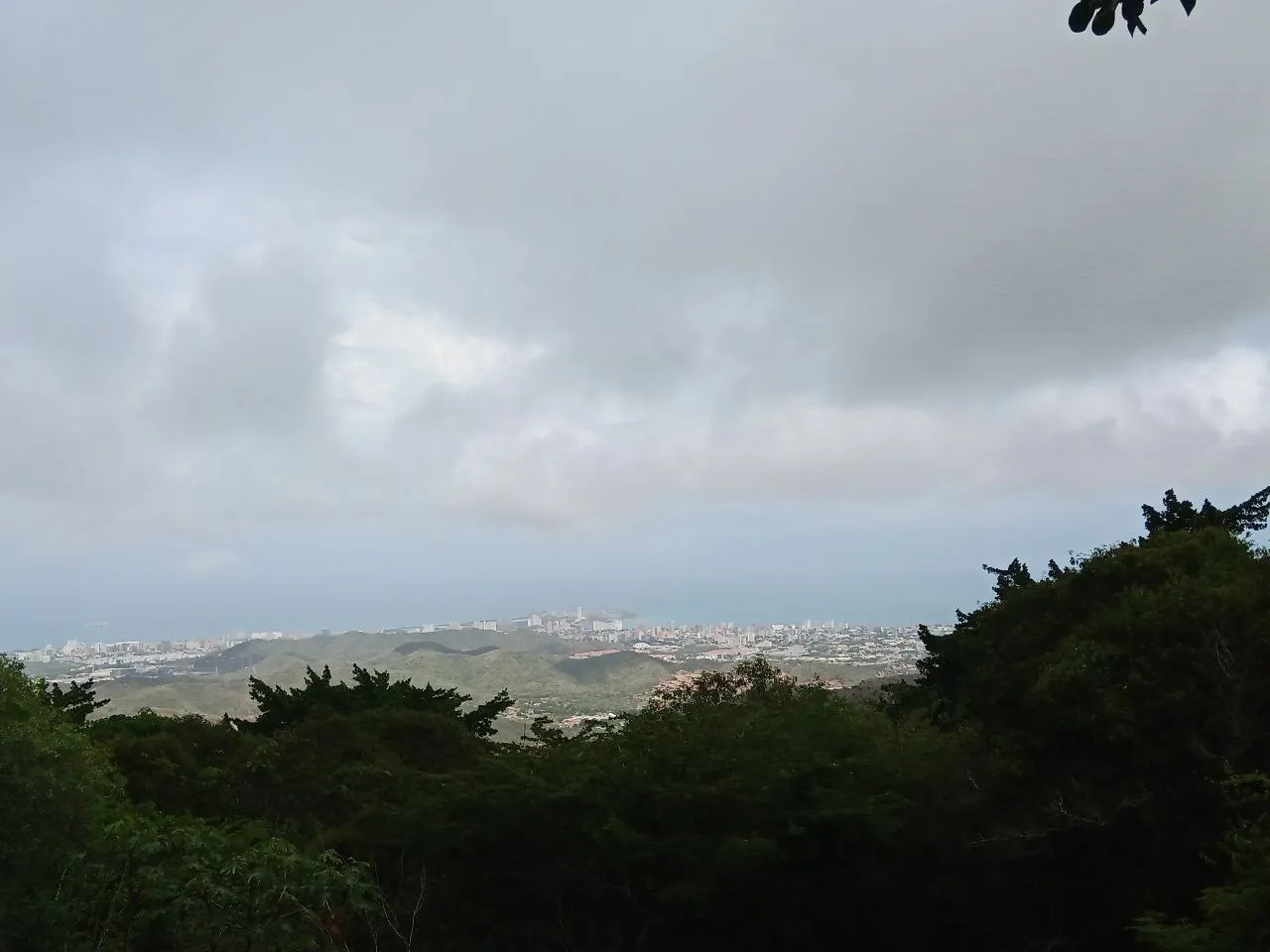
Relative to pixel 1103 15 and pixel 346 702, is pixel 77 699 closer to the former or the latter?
pixel 346 702

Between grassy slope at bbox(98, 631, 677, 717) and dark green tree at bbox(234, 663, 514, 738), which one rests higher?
dark green tree at bbox(234, 663, 514, 738)

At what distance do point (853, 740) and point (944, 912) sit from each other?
2.64 m

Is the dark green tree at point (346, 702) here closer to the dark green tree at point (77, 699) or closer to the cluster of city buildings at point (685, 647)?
the dark green tree at point (77, 699)

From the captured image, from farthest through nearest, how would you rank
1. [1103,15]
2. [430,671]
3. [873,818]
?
[430,671] < [873,818] < [1103,15]

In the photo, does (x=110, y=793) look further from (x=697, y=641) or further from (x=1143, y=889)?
(x=697, y=641)

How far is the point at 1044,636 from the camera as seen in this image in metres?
14.9

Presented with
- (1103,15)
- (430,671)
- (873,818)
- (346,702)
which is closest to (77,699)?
(346,702)

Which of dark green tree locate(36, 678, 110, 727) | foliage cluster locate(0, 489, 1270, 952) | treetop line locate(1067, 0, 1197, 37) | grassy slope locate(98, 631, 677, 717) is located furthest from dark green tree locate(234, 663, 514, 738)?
grassy slope locate(98, 631, 677, 717)

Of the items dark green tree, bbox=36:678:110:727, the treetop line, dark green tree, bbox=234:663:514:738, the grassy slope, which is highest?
the treetop line

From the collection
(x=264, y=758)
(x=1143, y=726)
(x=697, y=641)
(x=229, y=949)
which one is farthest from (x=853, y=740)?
(x=697, y=641)

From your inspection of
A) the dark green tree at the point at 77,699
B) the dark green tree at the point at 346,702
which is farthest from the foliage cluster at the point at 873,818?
the dark green tree at the point at 77,699

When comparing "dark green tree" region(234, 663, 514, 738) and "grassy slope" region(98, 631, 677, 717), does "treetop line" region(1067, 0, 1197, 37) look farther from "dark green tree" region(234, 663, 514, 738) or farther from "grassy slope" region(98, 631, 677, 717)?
"grassy slope" region(98, 631, 677, 717)

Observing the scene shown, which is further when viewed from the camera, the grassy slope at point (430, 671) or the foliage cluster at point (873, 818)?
the grassy slope at point (430, 671)

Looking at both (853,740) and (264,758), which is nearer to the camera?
(853,740)
